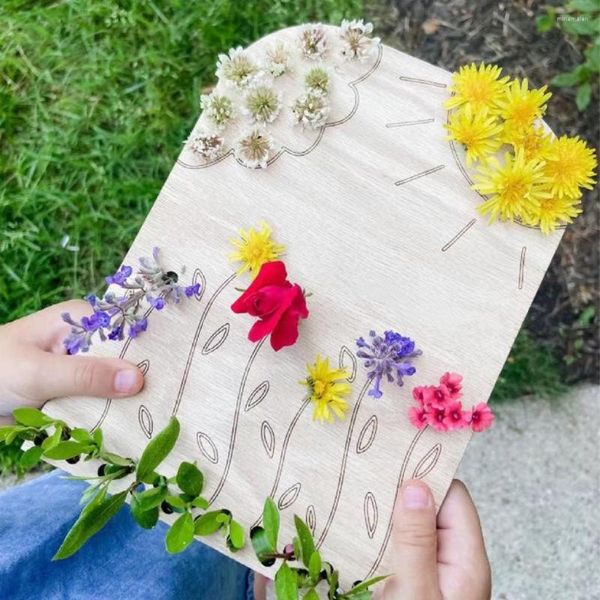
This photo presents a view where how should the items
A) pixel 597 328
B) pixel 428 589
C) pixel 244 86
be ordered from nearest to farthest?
pixel 428 589 < pixel 244 86 < pixel 597 328

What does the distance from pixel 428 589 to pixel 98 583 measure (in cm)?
45

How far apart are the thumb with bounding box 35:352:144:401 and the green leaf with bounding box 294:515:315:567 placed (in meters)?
0.29

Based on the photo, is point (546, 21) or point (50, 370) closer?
point (50, 370)

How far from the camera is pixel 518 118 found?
3.27ft

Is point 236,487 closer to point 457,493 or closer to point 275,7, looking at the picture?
point 457,493

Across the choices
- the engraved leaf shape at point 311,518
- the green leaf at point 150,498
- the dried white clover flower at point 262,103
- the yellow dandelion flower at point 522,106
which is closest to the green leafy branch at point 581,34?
the yellow dandelion flower at point 522,106

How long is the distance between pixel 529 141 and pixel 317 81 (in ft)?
1.01

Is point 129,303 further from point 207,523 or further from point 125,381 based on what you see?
point 207,523

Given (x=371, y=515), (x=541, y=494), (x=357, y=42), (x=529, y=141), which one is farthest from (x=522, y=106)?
(x=541, y=494)

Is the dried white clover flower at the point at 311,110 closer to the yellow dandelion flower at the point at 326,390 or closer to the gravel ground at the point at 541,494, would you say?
the yellow dandelion flower at the point at 326,390

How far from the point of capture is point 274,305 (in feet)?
2.96

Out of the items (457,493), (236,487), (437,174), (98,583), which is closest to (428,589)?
(457,493)

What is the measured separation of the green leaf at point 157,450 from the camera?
0.89 metres

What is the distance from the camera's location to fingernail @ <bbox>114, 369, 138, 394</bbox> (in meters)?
0.97
